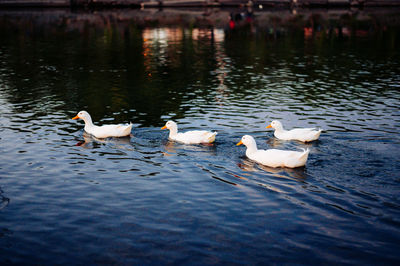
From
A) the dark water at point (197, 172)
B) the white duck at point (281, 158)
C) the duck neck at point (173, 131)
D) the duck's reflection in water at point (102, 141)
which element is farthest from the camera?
the duck neck at point (173, 131)

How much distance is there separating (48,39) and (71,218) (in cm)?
5111

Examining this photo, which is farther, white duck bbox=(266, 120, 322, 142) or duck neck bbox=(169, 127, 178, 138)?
duck neck bbox=(169, 127, 178, 138)

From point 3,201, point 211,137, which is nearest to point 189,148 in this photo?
point 211,137

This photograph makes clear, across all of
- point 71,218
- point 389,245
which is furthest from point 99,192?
point 389,245

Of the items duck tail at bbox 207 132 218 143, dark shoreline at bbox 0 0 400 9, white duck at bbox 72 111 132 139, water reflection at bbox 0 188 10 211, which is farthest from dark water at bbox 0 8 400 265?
dark shoreline at bbox 0 0 400 9

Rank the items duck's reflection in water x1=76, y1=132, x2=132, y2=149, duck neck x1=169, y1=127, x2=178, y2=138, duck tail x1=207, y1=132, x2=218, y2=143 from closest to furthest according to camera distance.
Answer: duck tail x1=207, y1=132, x2=218, y2=143 < duck's reflection in water x1=76, y1=132, x2=132, y2=149 < duck neck x1=169, y1=127, x2=178, y2=138

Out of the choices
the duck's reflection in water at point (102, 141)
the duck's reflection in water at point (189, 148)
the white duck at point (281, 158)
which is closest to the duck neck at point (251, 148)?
the white duck at point (281, 158)

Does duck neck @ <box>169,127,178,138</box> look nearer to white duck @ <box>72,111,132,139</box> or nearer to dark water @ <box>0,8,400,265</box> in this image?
dark water @ <box>0,8,400,265</box>

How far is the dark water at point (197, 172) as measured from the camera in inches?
491

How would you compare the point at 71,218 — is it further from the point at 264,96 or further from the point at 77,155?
the point at 264,96

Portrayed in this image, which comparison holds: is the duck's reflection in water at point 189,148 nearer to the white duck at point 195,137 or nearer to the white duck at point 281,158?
the white duck at point 195,137

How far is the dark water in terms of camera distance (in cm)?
1246

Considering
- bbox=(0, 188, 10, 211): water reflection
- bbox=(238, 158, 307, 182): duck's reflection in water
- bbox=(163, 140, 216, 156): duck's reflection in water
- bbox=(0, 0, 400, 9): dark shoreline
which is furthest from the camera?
bbox=(0, 0, 400, 9): dark shoreline

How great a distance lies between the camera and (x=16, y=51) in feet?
166
